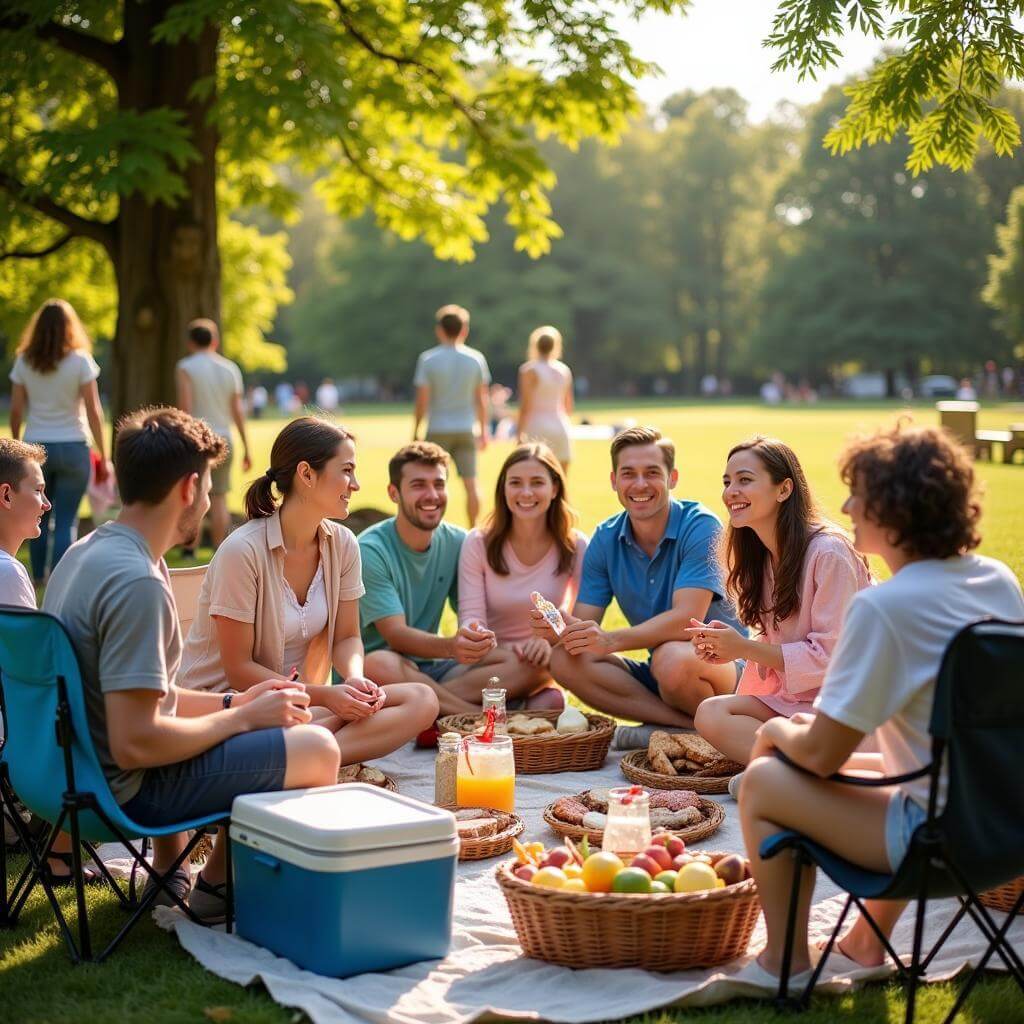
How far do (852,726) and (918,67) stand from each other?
401 cm

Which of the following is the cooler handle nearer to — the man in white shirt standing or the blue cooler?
the blue cooler

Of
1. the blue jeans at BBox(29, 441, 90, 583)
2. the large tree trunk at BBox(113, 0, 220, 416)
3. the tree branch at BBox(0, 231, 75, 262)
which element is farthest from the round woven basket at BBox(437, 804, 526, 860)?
the tree branch at BBox(0, 231, 75, 262)

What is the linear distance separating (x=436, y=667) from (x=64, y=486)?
465cm

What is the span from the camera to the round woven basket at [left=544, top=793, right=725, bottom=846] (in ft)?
15.6

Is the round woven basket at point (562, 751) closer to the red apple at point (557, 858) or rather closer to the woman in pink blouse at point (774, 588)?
the woman in pink blouse at point (774, 588)

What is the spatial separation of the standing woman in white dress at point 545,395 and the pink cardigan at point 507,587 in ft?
24.3

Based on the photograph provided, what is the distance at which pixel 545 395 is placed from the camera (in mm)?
14375

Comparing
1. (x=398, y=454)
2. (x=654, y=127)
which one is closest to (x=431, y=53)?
(x=398, y=454)

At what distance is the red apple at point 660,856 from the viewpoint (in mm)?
3939

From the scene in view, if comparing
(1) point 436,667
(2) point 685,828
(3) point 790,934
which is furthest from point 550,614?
(3) point 790,934

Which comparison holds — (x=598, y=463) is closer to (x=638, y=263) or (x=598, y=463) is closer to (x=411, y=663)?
(x=411, y=663)

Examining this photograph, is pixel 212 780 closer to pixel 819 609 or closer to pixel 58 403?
pixel 819 609

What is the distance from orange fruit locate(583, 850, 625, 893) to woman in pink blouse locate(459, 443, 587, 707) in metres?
2.93

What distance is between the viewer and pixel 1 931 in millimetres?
4145
